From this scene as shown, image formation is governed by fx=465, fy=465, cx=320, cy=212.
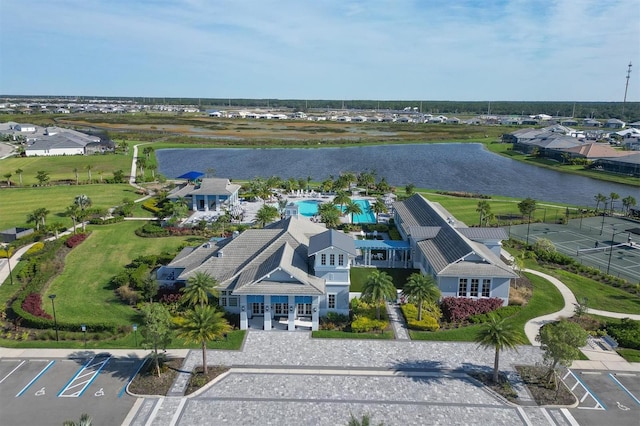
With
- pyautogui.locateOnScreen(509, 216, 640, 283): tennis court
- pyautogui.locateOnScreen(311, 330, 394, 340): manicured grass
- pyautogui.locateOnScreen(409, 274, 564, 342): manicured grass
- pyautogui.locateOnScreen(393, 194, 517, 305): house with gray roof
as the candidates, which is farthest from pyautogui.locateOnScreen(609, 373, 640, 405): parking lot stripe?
pyautogui.locateOnScreen(509, 216, 640, 283): tennis court

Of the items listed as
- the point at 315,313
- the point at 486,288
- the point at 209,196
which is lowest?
the point at 315,313

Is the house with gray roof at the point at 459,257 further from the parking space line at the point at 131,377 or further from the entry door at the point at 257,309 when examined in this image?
the parking space line at the point at 131,377

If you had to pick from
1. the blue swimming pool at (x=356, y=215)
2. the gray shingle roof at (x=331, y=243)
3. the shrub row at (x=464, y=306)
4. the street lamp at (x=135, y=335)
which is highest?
the gray shingle roof at (x=331, y=243)

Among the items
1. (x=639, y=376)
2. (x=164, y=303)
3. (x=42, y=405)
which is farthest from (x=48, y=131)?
(x=639, y=376)

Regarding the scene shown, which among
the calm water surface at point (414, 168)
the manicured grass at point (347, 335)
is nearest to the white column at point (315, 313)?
the manicured grass at point (347, 335)

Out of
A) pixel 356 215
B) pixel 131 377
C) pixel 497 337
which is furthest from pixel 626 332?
pixel 356 215

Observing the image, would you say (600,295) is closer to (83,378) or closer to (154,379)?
(154,379)
